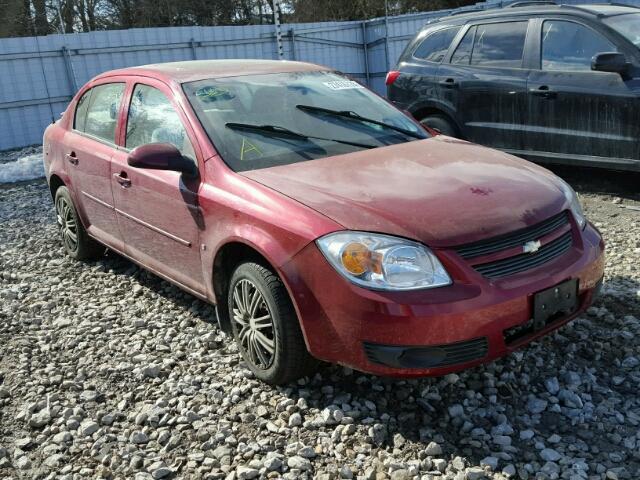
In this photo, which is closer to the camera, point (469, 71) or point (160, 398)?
point (160, 398)

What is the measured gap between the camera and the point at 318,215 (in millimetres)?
2945

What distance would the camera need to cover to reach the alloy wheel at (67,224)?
219 inches

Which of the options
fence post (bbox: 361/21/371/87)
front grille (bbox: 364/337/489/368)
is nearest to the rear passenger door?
front grille (bbox: 364/337/489/368)

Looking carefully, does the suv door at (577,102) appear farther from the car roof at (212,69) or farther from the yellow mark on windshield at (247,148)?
the yellow mark on windshield at (247,148)

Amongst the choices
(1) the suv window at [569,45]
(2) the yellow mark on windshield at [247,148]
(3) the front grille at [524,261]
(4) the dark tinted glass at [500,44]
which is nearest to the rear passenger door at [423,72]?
(4) the dark tinted glass at [500,44]

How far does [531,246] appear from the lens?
A: 9.80 ft

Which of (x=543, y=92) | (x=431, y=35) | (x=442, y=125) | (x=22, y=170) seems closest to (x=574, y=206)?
(x=543, y=92)

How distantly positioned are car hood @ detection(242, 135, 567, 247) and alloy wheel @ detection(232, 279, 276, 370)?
0.58 m

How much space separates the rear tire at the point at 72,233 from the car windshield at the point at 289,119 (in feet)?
6.77

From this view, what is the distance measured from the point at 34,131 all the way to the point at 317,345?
12.3 m

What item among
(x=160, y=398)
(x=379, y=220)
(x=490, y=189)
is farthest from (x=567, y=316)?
(x=160, y=398)

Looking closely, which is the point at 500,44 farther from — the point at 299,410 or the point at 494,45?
the point at 299,410

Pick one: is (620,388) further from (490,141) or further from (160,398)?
(490,141)

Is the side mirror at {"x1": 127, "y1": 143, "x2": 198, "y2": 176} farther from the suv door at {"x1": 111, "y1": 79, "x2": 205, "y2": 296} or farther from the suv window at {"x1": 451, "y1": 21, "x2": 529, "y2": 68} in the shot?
the suv window at {"x1": 451, "y1": 21, "x2": 529, "y2": 68}
